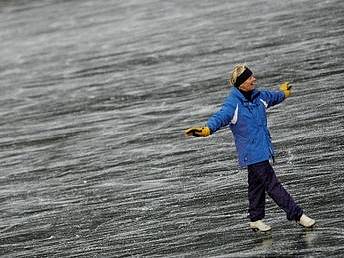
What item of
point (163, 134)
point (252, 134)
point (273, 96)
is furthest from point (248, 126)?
point (163, 134)

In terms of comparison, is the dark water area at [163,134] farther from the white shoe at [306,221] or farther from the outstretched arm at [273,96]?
the outstretched arm at [273,96]

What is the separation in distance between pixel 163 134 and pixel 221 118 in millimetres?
6642

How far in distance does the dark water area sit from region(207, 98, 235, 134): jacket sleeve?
1.33m

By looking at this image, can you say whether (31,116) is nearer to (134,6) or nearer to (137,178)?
(137,178)

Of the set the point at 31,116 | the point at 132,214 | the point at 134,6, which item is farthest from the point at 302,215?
the point at 134,6

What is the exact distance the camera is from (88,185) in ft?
46.4

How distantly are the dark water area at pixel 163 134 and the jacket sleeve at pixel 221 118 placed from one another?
1.33m

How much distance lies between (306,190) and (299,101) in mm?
4857

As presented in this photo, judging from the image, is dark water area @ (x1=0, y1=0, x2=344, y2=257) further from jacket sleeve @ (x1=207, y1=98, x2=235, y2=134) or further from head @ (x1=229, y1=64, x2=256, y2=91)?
head @ (x1=229, y1=64, x2=256, y2=91)

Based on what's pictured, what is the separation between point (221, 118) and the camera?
31.4ft

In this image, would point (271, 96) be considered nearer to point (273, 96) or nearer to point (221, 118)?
point (273, 96)

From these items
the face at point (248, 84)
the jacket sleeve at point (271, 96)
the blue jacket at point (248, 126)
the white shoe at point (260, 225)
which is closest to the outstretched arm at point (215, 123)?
the blue jacket at point (248, 126)

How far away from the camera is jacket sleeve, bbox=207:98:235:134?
9.47 meters

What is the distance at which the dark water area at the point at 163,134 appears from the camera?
1109cm
